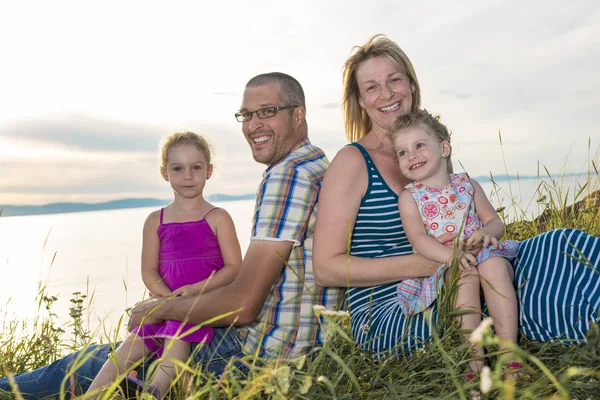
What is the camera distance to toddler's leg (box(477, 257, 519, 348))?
8.91ft

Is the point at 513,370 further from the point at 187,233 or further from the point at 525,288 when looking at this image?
the point at 187,233

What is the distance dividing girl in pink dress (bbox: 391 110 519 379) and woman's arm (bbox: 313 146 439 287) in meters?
A: 0.07

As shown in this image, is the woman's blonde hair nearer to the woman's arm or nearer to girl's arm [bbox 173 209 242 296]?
the woman's arm

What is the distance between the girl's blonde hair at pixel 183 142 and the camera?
4309 millimetres

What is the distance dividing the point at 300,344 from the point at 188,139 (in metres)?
1.86

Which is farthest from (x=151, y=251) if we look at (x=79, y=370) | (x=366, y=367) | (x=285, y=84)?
(x=366, y=367)

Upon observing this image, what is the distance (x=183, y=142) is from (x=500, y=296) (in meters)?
2.53

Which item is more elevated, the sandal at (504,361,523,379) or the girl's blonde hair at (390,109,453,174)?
the girl's blonde hair at (390,109,453,174)

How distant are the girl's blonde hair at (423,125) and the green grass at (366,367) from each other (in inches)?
43.7

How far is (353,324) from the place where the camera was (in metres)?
3.19

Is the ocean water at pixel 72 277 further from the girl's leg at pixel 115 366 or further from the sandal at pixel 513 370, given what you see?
the sandal at pixel 513 370

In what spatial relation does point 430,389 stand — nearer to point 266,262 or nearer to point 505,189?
point 266,262

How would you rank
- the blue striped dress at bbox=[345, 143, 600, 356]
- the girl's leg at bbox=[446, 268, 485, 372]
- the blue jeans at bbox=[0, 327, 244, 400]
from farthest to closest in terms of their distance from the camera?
the blue jeans at bbox=[0, 327, 244, 400] → the blue striped dress at bbox=[345, 143, 600, 356] → the girl's leg at bbox=[446, 268, 485, 372]

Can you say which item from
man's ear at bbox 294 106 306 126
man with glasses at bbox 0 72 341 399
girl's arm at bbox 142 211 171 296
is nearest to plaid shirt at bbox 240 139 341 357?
man with glasses at bbox 0 72 341 399
